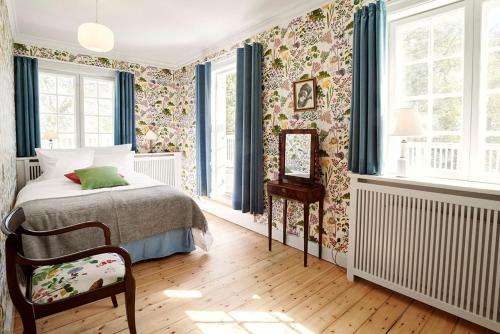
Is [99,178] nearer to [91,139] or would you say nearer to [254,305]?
[91,139]

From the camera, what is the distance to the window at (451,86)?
1979 millimetres

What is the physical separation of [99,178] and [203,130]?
5.96 feet

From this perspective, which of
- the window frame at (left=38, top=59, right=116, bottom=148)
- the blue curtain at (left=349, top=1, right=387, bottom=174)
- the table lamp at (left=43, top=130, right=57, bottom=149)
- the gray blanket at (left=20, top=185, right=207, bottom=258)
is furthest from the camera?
the window frame at (left=38, top=59, right=116, bottom=148)

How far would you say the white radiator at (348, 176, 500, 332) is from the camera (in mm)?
1689

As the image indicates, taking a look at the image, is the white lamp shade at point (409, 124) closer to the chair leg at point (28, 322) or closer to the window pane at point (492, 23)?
the window pane at point (492, 23)

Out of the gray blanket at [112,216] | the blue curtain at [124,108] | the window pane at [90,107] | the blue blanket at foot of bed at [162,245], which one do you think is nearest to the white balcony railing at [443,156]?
the gray blanket at [112,216]

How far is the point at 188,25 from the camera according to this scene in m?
3.45

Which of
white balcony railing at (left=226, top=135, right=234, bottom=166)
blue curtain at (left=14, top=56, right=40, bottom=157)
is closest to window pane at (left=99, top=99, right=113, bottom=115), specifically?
blue curtain at (left=14, top=56, right=40, bottom=157)

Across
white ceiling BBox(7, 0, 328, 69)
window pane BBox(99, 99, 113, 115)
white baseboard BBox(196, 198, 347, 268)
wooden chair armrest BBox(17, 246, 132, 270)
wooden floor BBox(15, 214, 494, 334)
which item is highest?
white ceiling BBox(7, 0, 328, 69)

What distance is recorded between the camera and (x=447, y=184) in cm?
184

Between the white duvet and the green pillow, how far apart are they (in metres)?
0.08

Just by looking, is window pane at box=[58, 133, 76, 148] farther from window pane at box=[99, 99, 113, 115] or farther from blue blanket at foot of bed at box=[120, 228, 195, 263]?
blue blanket at foot of bed at box=[120, 228, 195, 263]

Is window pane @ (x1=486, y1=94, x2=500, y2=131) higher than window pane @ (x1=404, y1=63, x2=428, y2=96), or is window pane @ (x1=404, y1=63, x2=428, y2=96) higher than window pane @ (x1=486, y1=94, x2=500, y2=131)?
window pane @ (x1=404, y1=63, x2=428, y2=96)

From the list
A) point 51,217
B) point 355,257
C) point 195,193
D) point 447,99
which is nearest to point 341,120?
point 447,99
